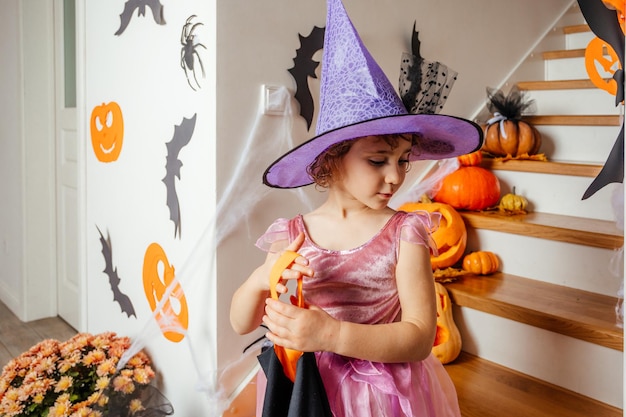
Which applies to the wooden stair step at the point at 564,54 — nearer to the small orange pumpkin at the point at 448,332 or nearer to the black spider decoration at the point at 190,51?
the small orange pumpkin at the point at 448,332

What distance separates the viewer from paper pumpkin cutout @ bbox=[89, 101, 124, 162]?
7.06 ft

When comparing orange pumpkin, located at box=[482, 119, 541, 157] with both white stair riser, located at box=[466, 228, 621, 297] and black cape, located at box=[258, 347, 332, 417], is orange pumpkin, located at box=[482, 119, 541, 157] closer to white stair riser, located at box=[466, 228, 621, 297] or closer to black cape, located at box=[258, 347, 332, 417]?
white stair riser, located at box=[466, 228, 621, 297]

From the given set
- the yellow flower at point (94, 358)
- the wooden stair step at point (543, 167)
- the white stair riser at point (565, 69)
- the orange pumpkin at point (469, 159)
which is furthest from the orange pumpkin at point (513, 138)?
the yellow flower at point (94, 358)

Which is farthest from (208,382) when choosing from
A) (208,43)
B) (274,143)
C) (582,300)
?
(582,300)

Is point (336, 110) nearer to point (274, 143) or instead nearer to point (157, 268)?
point (274, 143)

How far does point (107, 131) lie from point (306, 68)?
984mm

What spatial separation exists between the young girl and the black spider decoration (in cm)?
69

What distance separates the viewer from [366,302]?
1.04 m

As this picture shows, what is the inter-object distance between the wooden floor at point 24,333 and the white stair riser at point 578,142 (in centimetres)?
275

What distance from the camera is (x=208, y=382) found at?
165cm

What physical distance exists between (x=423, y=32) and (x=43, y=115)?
2.37 m

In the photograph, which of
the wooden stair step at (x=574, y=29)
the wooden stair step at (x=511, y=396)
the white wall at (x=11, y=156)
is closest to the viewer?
the wooden stair step at (x=511, y=396)

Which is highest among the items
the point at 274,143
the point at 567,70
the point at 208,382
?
the point at 567,70

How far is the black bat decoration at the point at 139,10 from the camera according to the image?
5.88 ft
